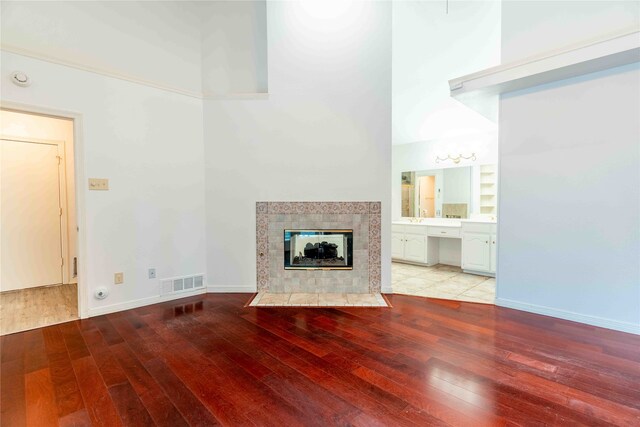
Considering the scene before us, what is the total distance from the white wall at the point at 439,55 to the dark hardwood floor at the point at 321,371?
8.73 feet

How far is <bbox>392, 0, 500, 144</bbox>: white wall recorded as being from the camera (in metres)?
3.50

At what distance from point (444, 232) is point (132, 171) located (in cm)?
465

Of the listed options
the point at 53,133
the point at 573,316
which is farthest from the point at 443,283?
the point at 53,133

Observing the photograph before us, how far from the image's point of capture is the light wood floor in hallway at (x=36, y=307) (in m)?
2.83

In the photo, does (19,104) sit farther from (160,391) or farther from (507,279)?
(507,279)

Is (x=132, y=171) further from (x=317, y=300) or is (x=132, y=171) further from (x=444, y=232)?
(x=444, y=232)

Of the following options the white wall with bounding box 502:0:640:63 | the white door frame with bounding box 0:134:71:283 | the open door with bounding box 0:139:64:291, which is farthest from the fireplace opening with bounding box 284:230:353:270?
the open door with bounding box 0:139:64:291

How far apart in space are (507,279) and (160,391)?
11.2 ft

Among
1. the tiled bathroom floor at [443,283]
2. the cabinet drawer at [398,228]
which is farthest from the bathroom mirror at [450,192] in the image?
the tiled bathroom floor at [443,283]

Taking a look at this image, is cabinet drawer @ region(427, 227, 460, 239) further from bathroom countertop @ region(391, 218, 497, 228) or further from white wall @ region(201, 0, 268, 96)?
white wall @ region(201, 0, 268, 96)

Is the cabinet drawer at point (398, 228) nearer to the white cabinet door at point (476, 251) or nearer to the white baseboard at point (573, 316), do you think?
the white cabinet door at point (476, 251)

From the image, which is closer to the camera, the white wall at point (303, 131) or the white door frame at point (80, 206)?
the white door frame at point (80, 206)

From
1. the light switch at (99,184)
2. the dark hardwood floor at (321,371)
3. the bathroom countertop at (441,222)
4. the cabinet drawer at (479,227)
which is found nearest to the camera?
the dark hardwood floor at (321,371)

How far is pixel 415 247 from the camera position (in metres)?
5.38
